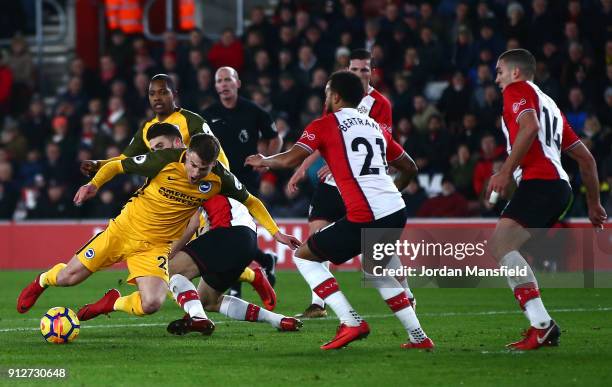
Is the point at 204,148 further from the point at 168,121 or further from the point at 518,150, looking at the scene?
the point at 518,150

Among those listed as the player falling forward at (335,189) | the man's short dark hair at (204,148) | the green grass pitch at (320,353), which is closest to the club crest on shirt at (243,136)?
the player falling forward at (335,189)

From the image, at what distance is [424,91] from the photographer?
19938 mm

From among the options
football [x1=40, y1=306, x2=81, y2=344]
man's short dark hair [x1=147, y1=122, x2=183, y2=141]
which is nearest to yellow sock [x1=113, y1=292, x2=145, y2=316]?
football [x1=40, y1=306, x2=81, y2=344]

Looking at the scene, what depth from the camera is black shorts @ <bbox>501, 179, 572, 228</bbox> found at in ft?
27.7

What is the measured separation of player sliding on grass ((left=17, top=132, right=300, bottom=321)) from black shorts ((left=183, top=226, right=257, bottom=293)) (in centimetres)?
23

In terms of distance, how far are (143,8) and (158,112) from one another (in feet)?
46.9

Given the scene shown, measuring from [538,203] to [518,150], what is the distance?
1.47 ft

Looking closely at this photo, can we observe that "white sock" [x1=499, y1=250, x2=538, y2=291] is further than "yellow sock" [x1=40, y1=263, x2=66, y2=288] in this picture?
No

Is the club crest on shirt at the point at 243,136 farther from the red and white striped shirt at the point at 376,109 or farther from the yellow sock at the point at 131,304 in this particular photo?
the yellow sock at the point at 131,304

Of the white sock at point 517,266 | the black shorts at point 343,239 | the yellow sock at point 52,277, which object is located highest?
the black shorts at point 343,239

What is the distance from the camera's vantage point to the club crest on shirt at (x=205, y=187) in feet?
30.4

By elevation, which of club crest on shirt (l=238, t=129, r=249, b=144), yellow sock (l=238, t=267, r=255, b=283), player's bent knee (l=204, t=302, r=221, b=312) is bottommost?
player's bent knee (l=204, t=302, r=221, b=312)

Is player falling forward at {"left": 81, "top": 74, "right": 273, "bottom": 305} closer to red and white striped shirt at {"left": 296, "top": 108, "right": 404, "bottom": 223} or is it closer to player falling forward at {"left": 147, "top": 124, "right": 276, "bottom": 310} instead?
player falling forward at {"left": 147, "top": 124, "right": 276, "bottom": 310}

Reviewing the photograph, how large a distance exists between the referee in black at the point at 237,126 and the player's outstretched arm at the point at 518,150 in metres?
4.27
